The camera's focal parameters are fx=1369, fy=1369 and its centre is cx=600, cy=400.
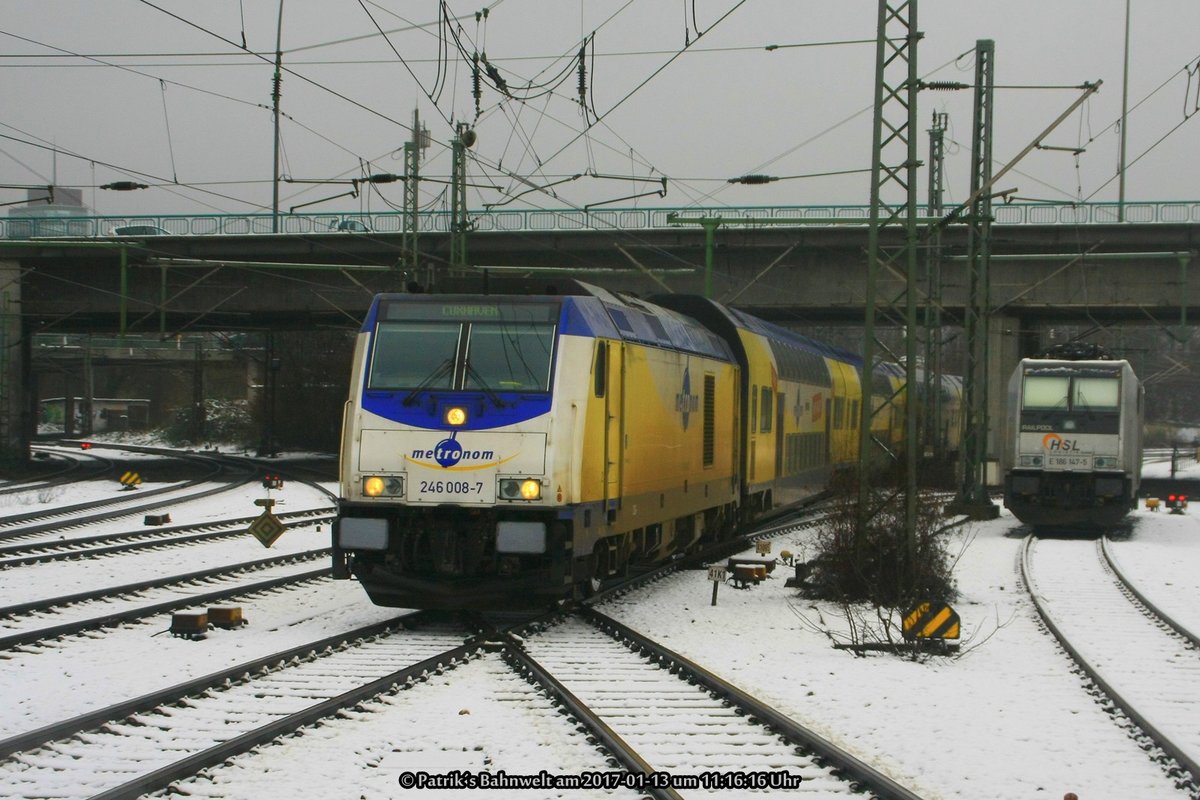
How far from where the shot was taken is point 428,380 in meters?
12.3

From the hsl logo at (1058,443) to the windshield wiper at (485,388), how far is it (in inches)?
665

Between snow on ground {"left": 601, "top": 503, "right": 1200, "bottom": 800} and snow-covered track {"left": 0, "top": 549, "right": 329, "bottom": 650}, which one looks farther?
snow-covered track {"left": 0, "top": 549, "right": 329, "bottom": 650}

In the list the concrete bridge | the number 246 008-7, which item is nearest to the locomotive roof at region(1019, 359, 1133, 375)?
the concrete bridge

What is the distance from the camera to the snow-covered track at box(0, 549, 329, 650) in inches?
473

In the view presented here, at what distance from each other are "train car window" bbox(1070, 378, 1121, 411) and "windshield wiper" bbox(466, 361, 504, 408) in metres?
17.3

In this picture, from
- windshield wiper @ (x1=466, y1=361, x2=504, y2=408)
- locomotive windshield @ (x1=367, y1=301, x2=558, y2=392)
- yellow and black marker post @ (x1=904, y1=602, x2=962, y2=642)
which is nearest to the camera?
yellow and black marker post @ (x1=904, y1=602, x2=962, y2=642)

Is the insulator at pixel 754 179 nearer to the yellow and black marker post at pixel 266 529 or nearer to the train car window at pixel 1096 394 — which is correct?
the train car window at pixel 1096 394

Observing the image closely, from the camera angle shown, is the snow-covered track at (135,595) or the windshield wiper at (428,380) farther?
the windshield wiper at (428,380)

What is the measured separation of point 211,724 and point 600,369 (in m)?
5.36

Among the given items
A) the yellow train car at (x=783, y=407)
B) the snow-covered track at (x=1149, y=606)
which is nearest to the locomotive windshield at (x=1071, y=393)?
the yellow train car at (x=783, y=407)

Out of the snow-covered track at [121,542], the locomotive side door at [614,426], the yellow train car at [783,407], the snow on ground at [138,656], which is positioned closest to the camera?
the snow on ground at [138,656]

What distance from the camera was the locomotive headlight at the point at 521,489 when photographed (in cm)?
1189

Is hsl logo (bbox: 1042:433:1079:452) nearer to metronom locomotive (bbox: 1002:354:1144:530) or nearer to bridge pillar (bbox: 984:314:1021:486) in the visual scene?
metronom locomotive (bbox: 1002:354:1144:530)

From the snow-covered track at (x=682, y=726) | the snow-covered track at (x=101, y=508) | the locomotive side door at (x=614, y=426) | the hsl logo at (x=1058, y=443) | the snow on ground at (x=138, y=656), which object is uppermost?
the locomotive side door at (x=614, y=426)
